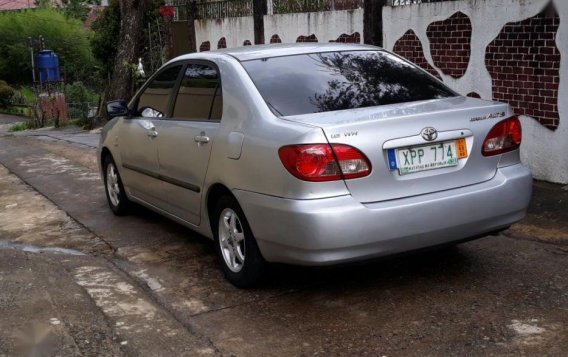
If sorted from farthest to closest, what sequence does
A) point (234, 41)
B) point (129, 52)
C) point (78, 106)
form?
1. point (78, 106)
2. point (129, 52)
3. point (234, 41)

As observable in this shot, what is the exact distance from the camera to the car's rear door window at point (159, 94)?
19.6 feet

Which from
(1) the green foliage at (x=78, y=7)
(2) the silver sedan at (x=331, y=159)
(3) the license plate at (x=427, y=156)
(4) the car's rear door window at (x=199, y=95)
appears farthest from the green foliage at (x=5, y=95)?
(3) the license plate at (x=427, y=156)

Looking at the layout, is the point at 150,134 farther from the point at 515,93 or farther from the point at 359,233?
the point at 515,93

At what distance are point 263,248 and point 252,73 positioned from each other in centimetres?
124

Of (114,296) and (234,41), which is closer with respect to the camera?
(114,296)

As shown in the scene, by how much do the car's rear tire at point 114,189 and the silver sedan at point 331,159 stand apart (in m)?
1.63

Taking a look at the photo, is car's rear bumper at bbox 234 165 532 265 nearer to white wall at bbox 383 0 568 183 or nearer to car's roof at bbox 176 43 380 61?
car's roof at bbox 176 43 380 61

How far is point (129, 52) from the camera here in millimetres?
18422

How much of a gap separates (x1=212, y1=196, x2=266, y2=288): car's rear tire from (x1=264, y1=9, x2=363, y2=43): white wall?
17.7 ft

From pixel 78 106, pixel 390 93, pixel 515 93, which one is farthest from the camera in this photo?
pixel 78 106

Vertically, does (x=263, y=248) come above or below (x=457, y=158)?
below

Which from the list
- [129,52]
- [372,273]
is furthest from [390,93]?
[129,52]

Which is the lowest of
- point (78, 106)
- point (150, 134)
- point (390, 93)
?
point (78, 106)

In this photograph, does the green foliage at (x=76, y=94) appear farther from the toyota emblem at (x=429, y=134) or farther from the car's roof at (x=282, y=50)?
the toyota emblem at (x=429, y=134)
